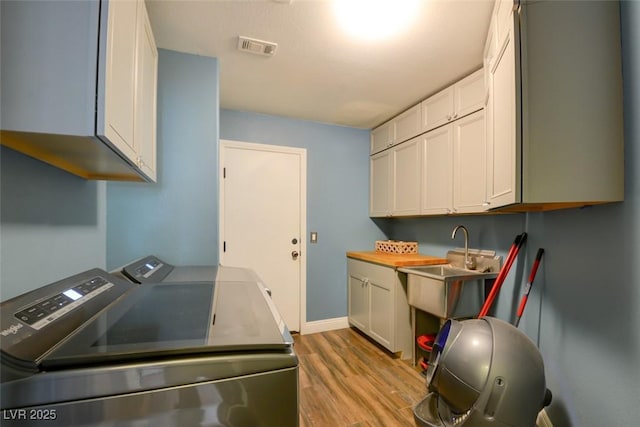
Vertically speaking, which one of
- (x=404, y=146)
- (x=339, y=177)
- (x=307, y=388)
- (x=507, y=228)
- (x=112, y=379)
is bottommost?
(x=307, y=388)

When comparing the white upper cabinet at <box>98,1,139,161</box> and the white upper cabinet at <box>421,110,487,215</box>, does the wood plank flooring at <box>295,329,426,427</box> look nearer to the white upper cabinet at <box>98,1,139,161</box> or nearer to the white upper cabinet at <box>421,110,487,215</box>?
the white upper cabinet at <box>421,110,487,215</box>

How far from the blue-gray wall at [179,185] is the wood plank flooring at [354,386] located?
4.00ft

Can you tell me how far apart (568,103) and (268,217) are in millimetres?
2528

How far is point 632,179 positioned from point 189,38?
2294 mm

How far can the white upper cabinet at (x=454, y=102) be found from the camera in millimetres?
2062

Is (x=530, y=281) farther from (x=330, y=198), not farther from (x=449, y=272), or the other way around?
(x=330, y=198)

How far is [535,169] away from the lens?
101 centimetres

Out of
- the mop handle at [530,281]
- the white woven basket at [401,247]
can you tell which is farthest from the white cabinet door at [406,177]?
the mop handle at [530,281]

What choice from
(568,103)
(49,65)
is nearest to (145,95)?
(49,65)

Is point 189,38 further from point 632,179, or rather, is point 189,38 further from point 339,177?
point 632,179

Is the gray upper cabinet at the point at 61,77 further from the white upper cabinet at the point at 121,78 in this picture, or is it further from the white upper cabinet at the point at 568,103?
the white upper cabinet at the point at 568,103

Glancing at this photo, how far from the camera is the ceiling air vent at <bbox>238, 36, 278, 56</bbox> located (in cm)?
177

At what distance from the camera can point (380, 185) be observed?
128 inches

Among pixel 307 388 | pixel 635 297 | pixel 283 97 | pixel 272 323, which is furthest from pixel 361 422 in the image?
pixel 283 97
